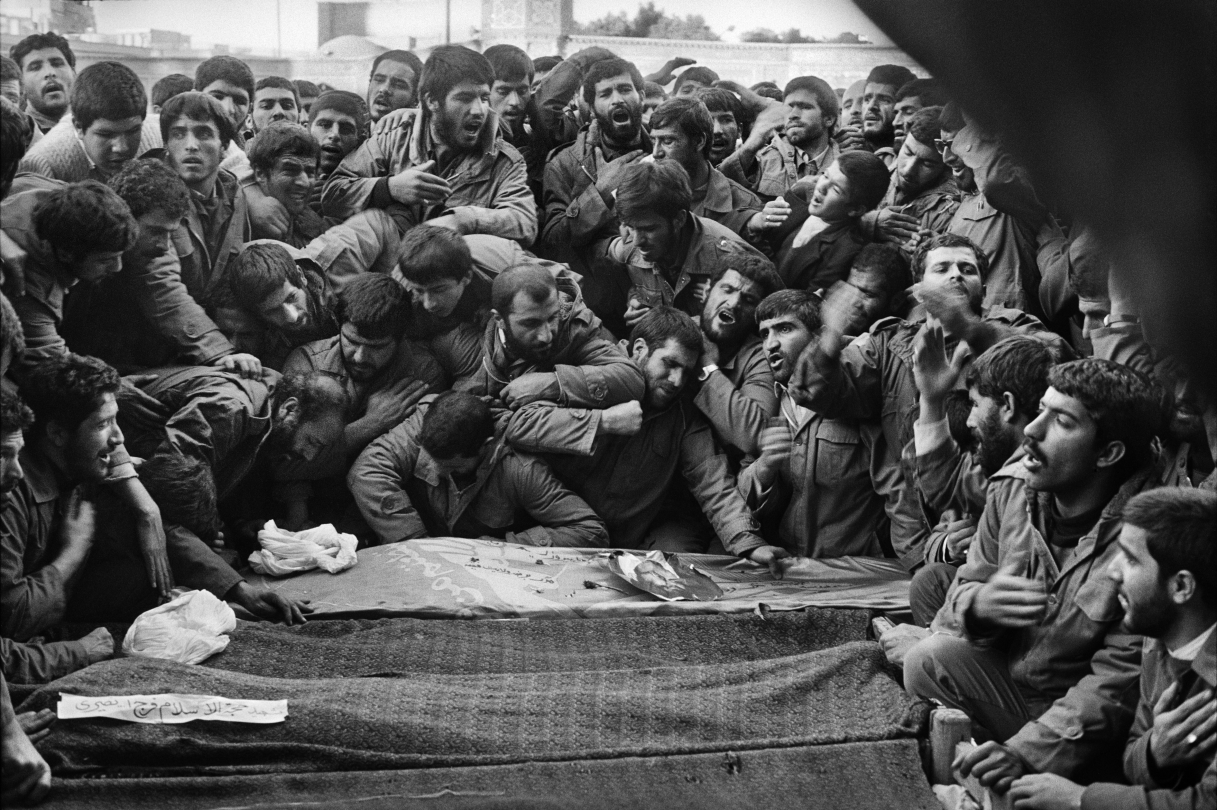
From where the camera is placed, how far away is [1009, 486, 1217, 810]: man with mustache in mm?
3258

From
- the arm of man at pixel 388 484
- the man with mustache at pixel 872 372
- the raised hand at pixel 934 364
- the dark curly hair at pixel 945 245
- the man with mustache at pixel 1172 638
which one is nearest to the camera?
the man with mustache at pixel 1172 638

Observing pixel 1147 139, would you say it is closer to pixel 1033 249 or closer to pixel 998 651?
pixel 998 651

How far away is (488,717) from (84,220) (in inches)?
92.5

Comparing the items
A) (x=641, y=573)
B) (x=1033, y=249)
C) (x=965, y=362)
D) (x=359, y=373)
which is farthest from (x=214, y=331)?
(x=1033, y=249)

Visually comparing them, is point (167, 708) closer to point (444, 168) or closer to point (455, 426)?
point (455, 426)

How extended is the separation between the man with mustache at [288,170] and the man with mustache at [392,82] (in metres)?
0.42

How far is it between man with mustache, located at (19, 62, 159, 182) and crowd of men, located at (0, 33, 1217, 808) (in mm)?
13

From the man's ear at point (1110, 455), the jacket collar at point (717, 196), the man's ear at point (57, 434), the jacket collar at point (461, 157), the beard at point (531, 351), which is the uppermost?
the jacket collar at point (461, 157)

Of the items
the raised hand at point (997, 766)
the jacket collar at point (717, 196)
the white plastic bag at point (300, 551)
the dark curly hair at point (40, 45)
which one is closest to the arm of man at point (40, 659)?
the white plastic bag at point (300, 551)

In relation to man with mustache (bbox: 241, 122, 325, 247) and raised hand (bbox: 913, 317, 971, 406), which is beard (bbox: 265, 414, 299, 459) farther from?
raised hand (bbox: 913, 317, 971, 406)

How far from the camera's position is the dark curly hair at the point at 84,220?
484 centimetres

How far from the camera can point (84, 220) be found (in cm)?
489

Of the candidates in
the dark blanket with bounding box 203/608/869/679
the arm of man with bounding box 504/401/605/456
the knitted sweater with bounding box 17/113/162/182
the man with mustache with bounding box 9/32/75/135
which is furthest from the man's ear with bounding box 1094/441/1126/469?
the man with mustache with bounding box 9/32/75/135

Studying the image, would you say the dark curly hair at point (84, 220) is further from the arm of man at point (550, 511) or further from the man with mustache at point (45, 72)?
the arm of man at point (550, 511)
